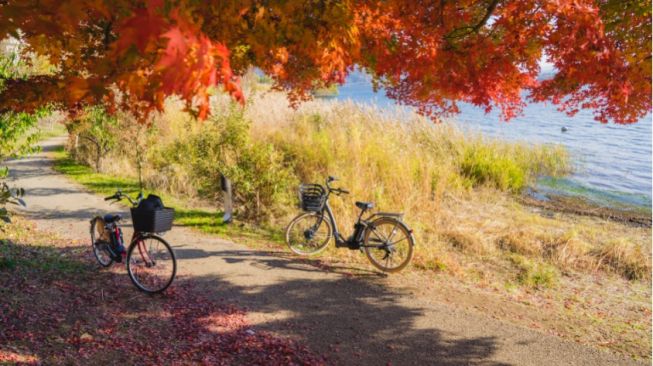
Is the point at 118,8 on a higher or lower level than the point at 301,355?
higher

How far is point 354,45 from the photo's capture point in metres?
3.47

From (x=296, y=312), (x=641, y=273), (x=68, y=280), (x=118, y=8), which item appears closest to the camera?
(x=118, y=8)

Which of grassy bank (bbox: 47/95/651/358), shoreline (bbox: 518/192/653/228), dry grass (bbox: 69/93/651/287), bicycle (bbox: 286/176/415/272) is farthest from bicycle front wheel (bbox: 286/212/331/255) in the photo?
shoreline (bbox: 518/192/653/228)

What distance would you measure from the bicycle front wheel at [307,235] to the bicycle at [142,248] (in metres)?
1.64

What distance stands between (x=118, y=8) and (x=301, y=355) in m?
2.69

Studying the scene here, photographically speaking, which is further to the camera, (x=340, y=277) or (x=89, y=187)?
(x=89, y=187)

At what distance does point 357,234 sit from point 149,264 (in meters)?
2.34

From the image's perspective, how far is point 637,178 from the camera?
50.8 feet

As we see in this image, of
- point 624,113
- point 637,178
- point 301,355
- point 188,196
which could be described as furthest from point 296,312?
point 637,178

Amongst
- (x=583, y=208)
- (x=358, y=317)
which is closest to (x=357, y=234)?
(x=358, y=317)

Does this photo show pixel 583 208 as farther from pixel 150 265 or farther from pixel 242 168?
pixel 150 265

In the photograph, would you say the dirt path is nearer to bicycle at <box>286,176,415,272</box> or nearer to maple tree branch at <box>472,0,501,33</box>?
bicycle at <box>286,176,415,272</box>

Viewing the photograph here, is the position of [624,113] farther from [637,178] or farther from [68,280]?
[637,178]

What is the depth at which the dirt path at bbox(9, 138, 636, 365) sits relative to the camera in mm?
3902
